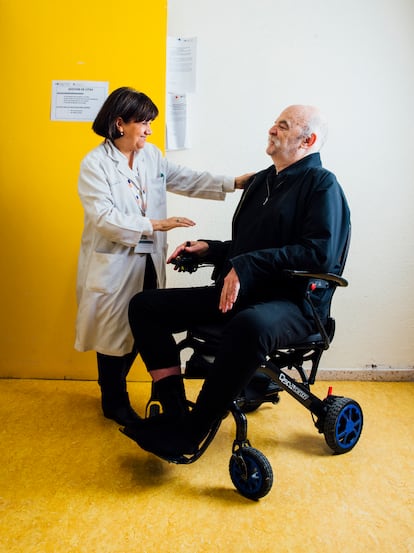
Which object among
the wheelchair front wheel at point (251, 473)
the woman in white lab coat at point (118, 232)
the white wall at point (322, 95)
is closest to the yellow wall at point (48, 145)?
the white wall at point (322, 95)

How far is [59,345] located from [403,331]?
185cm

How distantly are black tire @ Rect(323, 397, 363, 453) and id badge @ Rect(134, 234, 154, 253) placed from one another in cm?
95

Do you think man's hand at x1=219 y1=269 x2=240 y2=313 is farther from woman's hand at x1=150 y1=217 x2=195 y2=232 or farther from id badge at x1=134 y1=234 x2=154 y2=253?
id badge at x1=134 y1=234 x2=154 y2=253

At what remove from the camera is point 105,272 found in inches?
83.2

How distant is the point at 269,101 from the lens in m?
2.72

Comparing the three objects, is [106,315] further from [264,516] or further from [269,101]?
[269,101]

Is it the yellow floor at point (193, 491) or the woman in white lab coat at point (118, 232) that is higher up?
the woman in white lab coat at point (118, 232)

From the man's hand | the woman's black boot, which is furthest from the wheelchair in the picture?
the woman's black boot

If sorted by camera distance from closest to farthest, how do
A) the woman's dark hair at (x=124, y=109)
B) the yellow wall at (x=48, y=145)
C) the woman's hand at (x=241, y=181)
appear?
1. the woman's dark hair at (x=124, y=109)
2. the woman's hand at (x=241, y=181)
3. the yellow wall at (x=48, y=145)

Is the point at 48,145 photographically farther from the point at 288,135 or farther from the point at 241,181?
the point at 288,135

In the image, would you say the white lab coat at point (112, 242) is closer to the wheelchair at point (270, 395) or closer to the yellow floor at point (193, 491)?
the wheelchair at point (270, 395)

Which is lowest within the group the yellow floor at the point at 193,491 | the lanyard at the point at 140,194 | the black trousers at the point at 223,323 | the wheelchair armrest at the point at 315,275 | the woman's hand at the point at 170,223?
the yellow floor at the point at 193,491

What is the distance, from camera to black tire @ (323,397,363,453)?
6.48 feet

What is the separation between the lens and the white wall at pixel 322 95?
2689 mm
